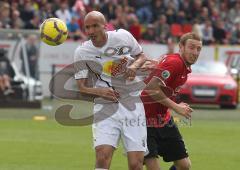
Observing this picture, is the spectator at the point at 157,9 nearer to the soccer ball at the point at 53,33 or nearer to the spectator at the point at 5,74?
the spectator at the point at 5,74

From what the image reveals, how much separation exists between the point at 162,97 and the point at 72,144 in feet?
22.4

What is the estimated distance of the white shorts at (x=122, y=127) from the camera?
10.0 m

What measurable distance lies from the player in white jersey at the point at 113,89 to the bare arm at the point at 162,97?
21 centimetres

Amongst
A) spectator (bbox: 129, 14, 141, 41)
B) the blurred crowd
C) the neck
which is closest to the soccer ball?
the neck

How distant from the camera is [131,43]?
10430 millimetres

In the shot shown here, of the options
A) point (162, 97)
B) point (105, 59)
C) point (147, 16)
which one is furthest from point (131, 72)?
point (147, 16)

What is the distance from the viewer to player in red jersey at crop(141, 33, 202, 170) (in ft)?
33.9

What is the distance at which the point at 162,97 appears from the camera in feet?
33.5

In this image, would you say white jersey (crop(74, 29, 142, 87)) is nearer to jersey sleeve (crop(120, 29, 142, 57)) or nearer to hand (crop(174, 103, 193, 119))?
jersey sleeve (crop(120, 29, 142, 57))

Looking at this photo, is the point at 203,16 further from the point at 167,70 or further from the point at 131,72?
the point at 131,72

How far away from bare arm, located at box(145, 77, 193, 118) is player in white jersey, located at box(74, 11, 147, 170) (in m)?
0.21

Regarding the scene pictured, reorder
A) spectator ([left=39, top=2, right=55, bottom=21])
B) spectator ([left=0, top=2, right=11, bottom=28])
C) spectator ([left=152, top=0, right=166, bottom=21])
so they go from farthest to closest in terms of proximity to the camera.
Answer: spectator ([left=152, top=0, right=166, bottom=21]) < spectator ([left=39, top=2, right=55, bottom=21]) < spectator ([left=0, top=2, right=11, bottom=28])

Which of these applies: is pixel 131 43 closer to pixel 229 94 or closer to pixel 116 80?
pixel 116 80

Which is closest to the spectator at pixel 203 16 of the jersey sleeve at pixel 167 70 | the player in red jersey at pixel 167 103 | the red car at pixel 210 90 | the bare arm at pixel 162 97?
the red car at pixel 210 90
